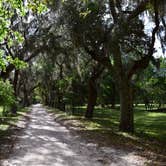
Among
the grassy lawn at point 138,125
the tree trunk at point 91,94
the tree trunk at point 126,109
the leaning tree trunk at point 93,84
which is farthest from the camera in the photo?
the tree trunk at point 91,94

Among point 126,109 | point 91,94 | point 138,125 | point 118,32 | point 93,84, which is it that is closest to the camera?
point 118,32

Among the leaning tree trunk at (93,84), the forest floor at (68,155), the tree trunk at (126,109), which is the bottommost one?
the forest floor at (68,155)

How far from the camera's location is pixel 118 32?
16.2m

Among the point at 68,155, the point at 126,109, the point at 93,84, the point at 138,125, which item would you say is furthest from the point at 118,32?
the point at 93,84

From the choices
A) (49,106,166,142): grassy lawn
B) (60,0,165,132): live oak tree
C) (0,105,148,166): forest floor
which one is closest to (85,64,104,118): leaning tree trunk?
(49,106,166,142): grassy lawn

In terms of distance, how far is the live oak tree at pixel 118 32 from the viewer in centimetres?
1673

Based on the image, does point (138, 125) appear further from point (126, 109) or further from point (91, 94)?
point (126, 109)

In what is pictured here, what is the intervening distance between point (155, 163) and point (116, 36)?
7518 millimetres

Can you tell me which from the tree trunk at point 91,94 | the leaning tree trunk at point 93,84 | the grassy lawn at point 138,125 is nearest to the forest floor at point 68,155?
the grassy lawn at point 138,125

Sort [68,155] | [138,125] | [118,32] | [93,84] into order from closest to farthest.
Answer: [68,155] < [118,32] < [138,125] < [93,84]

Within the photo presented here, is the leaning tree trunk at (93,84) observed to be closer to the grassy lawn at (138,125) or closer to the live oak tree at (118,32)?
the grassy lawn at (138,125)

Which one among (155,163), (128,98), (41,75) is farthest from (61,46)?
(41,75)

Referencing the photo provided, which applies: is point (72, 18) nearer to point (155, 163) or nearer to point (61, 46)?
point (61, 46)

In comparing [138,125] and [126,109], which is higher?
[126,109]
